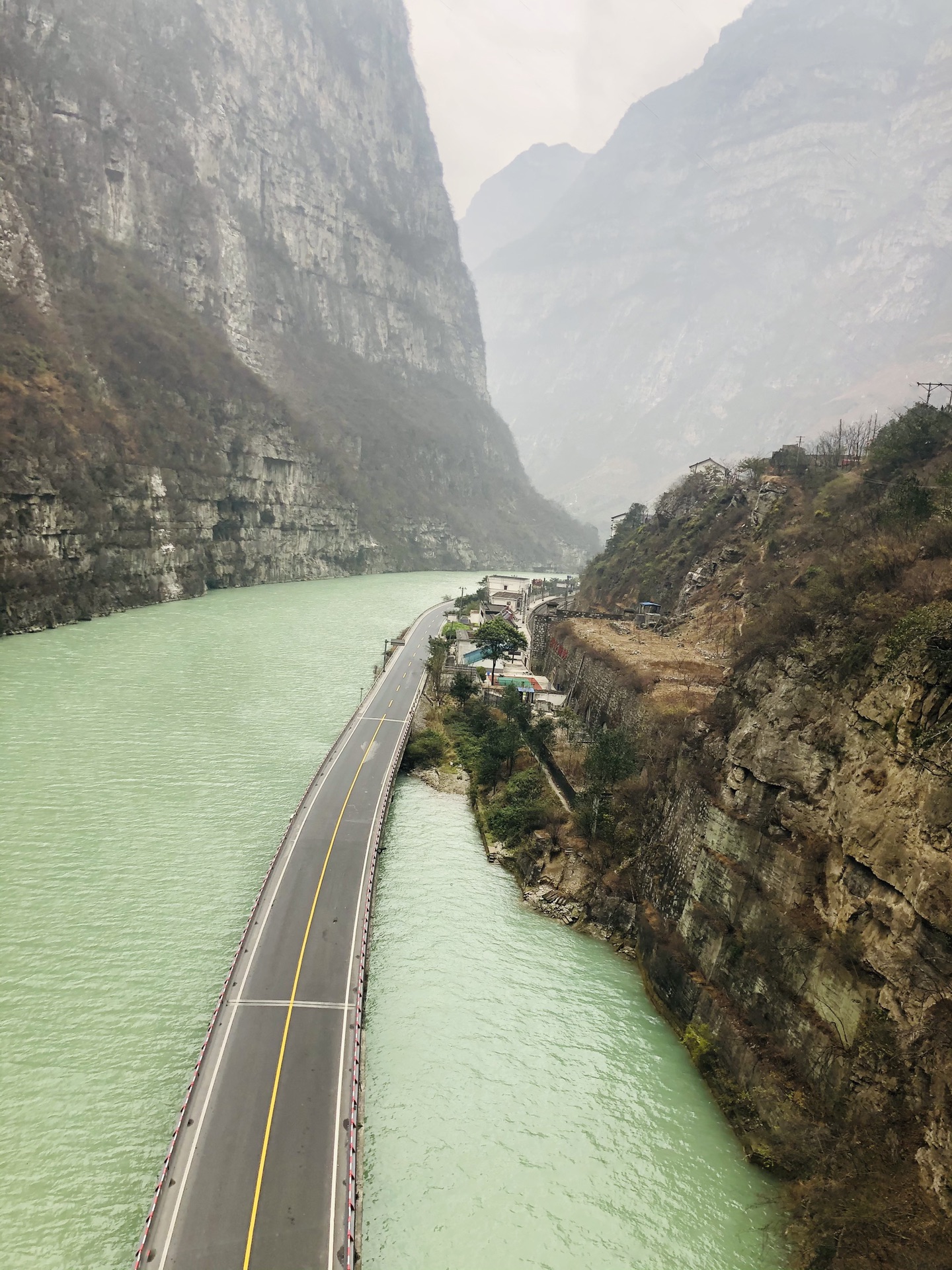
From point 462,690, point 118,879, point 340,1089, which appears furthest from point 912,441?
point 118,879

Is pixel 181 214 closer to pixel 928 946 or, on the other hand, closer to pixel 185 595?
pixel 185 595

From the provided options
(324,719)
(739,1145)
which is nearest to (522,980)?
(739,1145)

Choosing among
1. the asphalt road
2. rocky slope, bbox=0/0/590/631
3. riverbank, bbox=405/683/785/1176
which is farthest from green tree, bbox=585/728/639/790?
rocky slope, bbox=0/0/590/631

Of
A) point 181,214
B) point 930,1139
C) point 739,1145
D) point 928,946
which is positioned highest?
point 181,214

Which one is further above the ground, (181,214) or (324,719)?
(181,214)

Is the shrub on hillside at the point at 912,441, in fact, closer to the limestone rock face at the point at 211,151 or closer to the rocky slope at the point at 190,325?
the rocky slope at the point at 190,325

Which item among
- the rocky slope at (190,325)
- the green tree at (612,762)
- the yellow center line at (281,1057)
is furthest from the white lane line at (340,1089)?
the rocky slope at (190,325)

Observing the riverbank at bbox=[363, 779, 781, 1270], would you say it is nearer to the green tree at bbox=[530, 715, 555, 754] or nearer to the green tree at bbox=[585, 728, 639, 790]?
the green tree at bbox=[585, 728, 639, 790]
